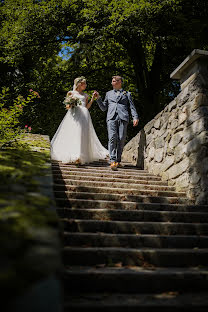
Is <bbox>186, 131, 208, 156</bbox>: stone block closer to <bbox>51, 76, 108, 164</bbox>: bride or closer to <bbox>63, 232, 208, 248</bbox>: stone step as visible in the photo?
<bbox>63, 232, 208, 248</bbox>: stone step

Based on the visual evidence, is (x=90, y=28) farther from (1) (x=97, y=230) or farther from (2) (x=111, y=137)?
(1) (x=97, y=230)

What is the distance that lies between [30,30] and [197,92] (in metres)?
7.16

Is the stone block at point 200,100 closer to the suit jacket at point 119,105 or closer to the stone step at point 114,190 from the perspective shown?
the stone step at point 114,190

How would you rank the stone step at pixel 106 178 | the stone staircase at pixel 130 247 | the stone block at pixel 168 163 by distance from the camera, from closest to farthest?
the stone staircase at pixel 130 247 < the stone step at pixel 106 178 < the stone block at pixel 168 163

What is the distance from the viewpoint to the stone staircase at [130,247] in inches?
85.5

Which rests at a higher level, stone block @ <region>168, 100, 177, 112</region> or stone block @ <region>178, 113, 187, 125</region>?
stone block @ <region>168, 100, 177, 112</region>

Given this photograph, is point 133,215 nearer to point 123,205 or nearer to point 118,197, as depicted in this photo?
point 123,205

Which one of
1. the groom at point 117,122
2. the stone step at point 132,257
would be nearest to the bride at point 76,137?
the groom at point 117,122

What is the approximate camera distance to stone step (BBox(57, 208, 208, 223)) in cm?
346

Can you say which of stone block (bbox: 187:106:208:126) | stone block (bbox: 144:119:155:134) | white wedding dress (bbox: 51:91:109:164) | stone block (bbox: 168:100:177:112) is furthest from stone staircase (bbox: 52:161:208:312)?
stone block (bbox: 144:119:155:134)

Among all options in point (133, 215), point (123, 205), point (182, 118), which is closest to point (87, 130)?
point (182, 118)

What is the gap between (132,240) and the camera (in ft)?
9.95

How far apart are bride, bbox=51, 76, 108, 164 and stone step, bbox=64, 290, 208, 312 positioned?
13.5 feet

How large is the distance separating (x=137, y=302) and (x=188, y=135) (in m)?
3.20
